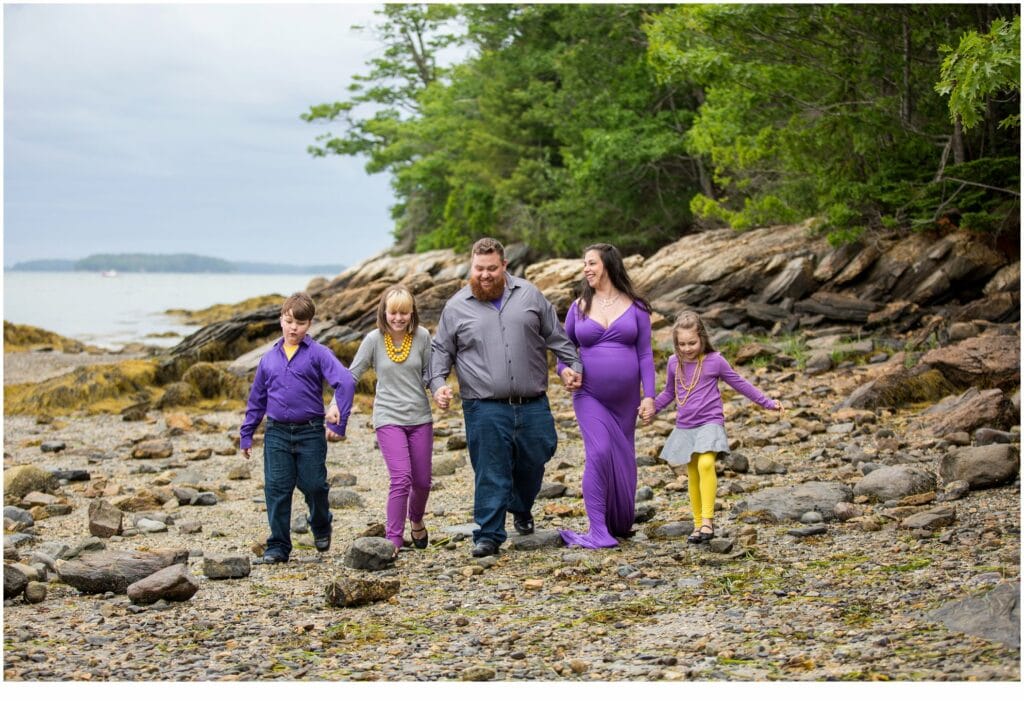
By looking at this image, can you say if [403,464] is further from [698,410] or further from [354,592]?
[698,410]

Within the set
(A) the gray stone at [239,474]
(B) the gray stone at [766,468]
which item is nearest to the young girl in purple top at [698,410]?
(B) the gray stone at [766,468]

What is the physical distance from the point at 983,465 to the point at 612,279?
347 centimetres

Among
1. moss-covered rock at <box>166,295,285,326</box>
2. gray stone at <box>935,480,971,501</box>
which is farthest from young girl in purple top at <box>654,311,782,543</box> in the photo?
moss-covered rock at <box>166,295,285,326</box>

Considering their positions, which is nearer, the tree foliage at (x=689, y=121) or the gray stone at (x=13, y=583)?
the gray stone at (x=13, y=583)

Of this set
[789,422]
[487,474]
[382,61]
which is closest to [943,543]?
[487,474]

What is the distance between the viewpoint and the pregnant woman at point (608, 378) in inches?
321

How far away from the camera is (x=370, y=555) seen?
Result: 7883 millimetres

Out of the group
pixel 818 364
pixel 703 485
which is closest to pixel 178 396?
pixel 818 364

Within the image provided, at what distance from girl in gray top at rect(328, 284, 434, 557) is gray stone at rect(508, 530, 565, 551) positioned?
840 mm

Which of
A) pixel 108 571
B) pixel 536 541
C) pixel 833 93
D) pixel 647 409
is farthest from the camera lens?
pixel 833 93

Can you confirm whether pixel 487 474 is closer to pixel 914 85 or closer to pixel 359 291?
pixel 914 85

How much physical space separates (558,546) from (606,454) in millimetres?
776

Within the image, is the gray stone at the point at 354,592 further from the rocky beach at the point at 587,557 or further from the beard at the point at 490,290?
the beard at the point at 490,290

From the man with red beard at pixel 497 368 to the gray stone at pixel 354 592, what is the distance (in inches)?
46.3
